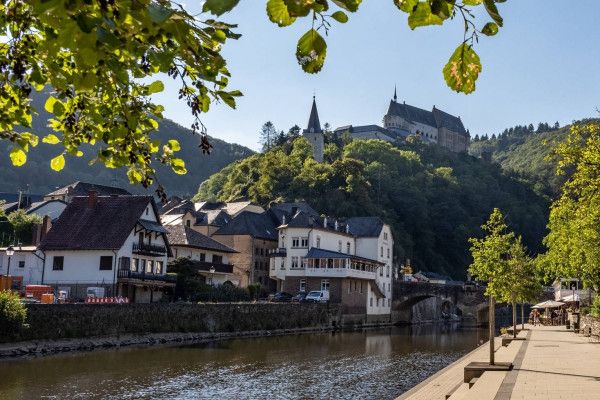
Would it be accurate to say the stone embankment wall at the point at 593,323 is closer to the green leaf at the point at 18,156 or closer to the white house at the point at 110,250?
the white house at the point at 110,250

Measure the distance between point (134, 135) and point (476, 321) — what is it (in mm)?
88441

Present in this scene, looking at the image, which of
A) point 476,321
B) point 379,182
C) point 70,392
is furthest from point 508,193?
point 70,392

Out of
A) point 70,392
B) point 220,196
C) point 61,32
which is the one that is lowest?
point 70,392

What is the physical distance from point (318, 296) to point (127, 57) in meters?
64.4

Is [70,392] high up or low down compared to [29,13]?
down

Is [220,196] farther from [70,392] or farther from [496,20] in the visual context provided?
[496,20]

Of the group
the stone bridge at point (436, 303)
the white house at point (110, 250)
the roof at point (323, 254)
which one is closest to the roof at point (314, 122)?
the stone bridge at point (436, 303)

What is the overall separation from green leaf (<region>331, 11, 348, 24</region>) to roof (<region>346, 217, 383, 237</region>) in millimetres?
76513

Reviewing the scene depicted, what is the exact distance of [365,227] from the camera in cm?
8106

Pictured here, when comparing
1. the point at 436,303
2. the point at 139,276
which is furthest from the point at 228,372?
the point at 436,303

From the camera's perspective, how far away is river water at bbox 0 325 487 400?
24297mm

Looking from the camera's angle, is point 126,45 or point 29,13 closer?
point 126,45

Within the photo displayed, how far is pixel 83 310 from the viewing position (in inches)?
1522

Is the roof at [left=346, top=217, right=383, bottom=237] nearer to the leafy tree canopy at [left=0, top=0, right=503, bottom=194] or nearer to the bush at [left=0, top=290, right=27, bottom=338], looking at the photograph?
the bush at [left=0, top=290, right=27, bottom=338]
